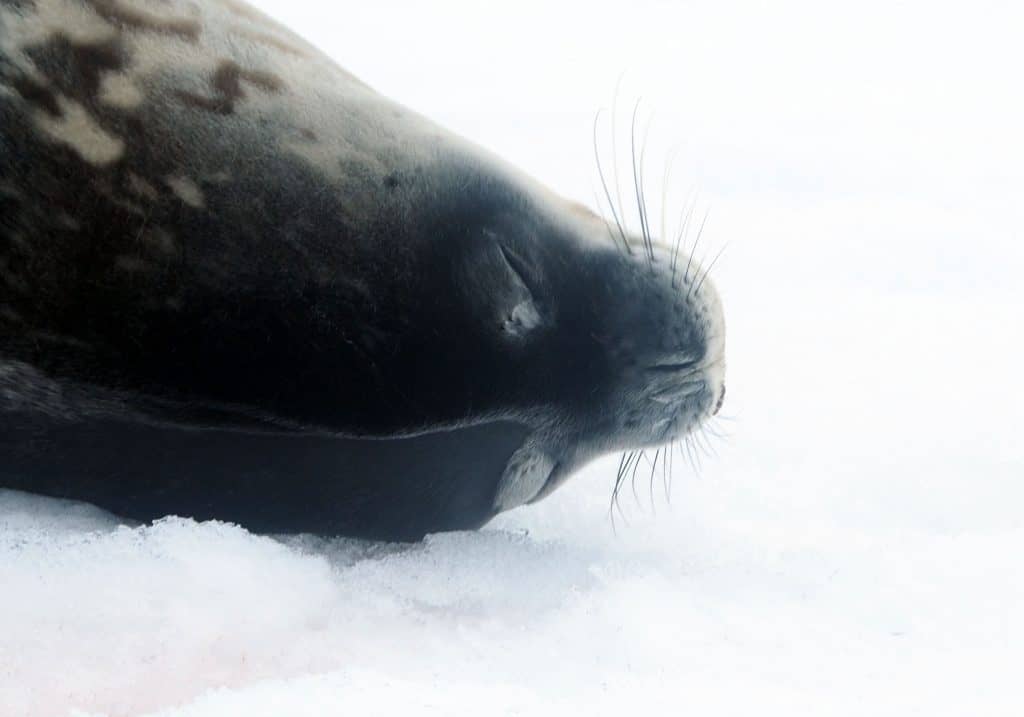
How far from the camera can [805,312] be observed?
3719 millimetres

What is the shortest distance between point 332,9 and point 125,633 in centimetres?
355

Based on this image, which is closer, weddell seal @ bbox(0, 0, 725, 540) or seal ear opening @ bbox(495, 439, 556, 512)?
weddell seal @ bbox(0, 0, 725, 540)

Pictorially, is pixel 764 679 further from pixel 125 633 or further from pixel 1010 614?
pixel 125 633

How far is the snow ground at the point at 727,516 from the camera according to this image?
5.84 feet

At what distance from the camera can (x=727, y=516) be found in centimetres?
270

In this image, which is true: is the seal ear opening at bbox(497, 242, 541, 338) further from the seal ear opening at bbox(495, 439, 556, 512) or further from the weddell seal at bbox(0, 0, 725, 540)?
the seal ear opening at bbox(495, 439, 556, 512)

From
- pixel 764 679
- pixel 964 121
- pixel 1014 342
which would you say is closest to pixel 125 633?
pixel 764 679

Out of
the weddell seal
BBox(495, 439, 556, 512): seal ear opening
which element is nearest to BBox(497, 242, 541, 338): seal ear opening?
the weddell seal

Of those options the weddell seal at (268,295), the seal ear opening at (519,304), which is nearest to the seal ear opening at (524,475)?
the weddell seal at (268,295)

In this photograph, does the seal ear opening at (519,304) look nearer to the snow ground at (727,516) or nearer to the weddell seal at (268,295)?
the weddell seal at (268,295)

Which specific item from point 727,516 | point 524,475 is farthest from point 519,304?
point 727,516

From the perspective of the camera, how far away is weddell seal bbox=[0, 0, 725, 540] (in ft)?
6.02

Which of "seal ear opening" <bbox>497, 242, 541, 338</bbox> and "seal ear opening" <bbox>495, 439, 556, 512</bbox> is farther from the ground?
"seal ear opening" <bbox>497, 242, 541, 338</bbox>

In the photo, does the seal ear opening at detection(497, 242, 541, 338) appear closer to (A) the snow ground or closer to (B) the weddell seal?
(B) the weddell seal
